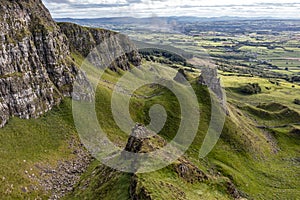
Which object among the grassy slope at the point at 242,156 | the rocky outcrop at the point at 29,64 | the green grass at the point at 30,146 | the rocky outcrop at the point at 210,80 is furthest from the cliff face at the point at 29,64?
the rocky outcrop at the point at 210,80

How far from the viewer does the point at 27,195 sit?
67.3 m

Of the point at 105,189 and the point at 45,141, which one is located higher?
the point at 105,189

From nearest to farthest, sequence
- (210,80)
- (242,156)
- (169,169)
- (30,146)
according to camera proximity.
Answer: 1. (169,169)
2. (30,146)
3. (242,156)
4. (210,80)

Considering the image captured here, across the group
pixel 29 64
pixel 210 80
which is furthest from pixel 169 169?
pixel 210 80

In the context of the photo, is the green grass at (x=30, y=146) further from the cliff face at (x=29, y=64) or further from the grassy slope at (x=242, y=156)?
the grassy slope at (x=242, y=156)

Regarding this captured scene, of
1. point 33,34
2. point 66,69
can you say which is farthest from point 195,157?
point 33,34

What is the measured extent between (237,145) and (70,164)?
194 ft

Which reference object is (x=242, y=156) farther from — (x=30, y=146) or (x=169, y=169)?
(x=30, y=146)

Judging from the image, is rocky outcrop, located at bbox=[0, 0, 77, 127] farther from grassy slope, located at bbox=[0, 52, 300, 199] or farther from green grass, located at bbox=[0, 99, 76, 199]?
grassy slope, located at bbox=[0, 52, 300, 199]

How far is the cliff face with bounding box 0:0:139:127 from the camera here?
88000mm

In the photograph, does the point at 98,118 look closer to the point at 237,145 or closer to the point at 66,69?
the point at 66,69

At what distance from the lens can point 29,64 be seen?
98000mm

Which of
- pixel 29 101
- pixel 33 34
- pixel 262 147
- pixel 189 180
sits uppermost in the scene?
pixel 33 34

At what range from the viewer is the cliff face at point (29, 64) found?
88000 mm
